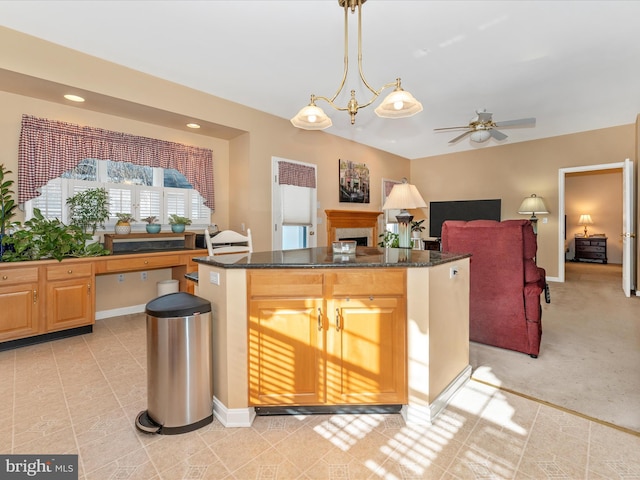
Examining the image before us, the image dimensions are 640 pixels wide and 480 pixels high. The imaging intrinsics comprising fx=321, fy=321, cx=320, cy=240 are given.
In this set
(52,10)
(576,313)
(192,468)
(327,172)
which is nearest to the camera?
(192,468)

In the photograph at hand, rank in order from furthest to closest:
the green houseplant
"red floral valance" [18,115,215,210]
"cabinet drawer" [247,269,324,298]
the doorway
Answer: the doorway → "red floral valance" [18,115,215,210] → the green houseplant → "cabinet drawer" [247,269,324,298]

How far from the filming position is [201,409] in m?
1.88

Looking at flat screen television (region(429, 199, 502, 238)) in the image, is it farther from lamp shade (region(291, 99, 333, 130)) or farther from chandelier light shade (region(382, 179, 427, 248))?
lamp shade (region(291, 99, 333, 130))

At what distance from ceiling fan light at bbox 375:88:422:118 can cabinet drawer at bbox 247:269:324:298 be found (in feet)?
4.46

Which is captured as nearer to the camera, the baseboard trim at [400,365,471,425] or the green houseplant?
the baseboard trim at [400,365,471,425]

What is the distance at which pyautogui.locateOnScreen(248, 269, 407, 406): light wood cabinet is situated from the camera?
1.90 metres

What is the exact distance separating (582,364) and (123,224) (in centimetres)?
494

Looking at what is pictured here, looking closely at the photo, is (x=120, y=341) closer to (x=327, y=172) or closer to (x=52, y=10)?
(x=52, y=10)

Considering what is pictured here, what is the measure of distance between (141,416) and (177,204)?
326cm

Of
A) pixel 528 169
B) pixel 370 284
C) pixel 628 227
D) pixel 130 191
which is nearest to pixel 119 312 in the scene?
pixel 130 191

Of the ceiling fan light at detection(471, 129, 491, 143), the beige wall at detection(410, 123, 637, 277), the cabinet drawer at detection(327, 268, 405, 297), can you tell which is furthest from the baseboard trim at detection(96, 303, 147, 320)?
the beige wall at detection(410, 123, 637, 277)

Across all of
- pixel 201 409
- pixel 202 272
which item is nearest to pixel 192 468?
pixel 201 409

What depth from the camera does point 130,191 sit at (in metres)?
4.19

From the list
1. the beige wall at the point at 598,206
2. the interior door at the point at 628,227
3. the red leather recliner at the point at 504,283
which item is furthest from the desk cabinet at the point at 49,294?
the beige wall at the point at 598,206
